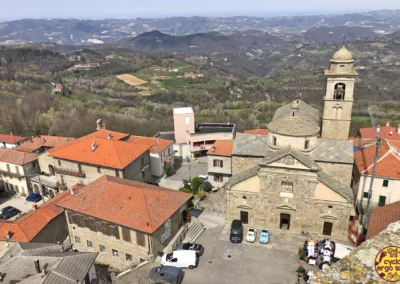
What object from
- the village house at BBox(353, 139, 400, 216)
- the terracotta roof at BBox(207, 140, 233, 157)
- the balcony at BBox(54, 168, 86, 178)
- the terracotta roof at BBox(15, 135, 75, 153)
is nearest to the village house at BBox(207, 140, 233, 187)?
the terracotta roof at BBox(207, 140, 233, 157)

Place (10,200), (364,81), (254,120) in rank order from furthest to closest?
(364,81) < (254,120) < (10,200)

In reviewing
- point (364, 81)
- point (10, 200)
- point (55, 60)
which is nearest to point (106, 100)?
point (10, 200)

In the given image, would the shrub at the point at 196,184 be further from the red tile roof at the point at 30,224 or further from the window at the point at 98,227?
the red tile roof at the point at 30,224

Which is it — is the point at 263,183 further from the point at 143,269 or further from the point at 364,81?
the point at 364,81

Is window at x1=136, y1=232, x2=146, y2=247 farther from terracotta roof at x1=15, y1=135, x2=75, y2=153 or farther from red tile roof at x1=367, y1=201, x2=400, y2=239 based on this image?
terracotta roof at x1=15, y1=135, x2=75, y2=153

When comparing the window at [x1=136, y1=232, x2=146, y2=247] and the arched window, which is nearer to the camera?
the window at [x1=136, y1=232, x2=146, y2=247]

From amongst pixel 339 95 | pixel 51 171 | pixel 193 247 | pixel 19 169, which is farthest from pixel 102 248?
pixel 339 95

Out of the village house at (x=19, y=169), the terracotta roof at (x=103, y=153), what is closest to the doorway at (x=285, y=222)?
the terracotta roof at (x=103, y=153)

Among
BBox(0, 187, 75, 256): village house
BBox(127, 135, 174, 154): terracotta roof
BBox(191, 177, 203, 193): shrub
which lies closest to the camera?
BBox(0, 187, 75, 256): village house
